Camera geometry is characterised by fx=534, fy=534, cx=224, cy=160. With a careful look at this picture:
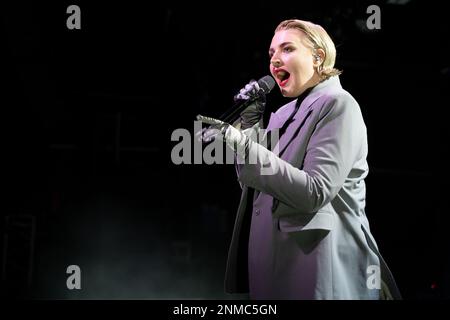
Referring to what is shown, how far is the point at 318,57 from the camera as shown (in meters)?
1.75

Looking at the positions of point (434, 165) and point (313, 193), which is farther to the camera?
point (434, 165)

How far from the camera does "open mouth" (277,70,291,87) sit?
1753 mm

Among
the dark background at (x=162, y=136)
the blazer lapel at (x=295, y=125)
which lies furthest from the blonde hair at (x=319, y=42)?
the dark background at (x=162, y=136)

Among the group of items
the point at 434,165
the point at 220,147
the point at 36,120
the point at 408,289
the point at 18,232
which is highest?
the point at 36,120

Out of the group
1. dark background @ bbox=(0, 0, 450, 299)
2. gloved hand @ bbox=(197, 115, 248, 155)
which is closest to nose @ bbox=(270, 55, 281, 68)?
gloved hand @ bbox=(197, 115, 248, 155)

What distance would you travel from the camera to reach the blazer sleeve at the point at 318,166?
1.48 meters

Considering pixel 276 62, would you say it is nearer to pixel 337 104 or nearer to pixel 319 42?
pixel 319 42

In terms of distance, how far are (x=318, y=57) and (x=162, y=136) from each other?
3411 mm

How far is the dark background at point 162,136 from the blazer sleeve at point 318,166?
2.00 meters

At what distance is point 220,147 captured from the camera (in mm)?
1730

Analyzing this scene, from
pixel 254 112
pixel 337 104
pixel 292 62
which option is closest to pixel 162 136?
pixel 254 112
